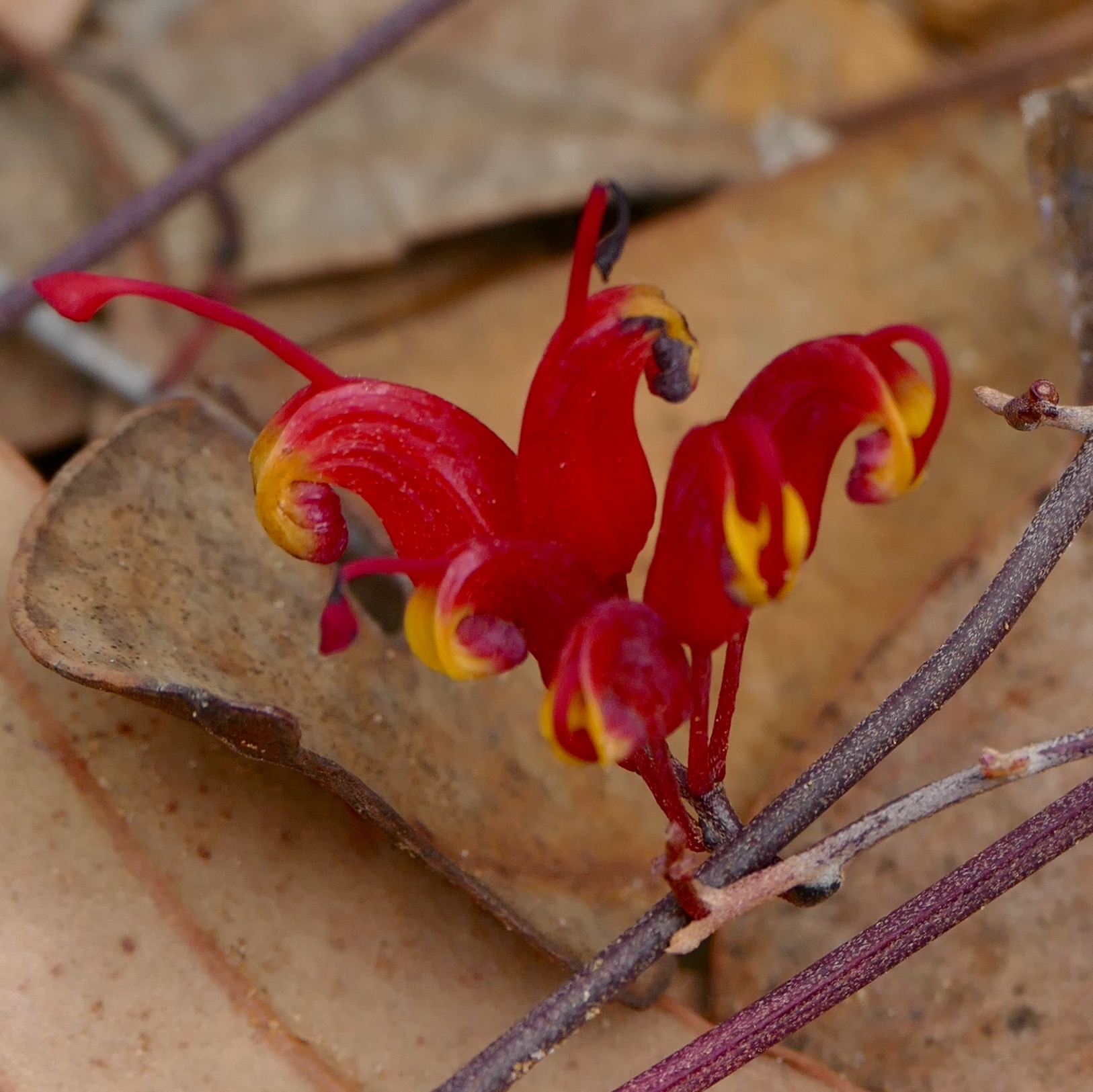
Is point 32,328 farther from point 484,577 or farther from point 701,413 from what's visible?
point 484,577

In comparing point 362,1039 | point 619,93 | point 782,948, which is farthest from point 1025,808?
point 619,93

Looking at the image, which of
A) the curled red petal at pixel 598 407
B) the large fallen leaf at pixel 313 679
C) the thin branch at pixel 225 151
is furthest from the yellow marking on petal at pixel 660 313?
the thin branch at pixel 225 151

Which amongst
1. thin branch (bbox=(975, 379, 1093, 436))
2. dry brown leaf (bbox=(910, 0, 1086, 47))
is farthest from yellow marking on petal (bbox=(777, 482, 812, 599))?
dry brown leaf (bbox=(910, 0, 1086, 47))

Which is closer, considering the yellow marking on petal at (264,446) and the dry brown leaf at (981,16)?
the yellow marking on petal at (264,446)

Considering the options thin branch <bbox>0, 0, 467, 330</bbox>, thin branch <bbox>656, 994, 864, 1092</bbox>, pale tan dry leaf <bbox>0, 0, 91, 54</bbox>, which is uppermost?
pale tan dry leaf <bbox>0, 0, 91, 54</bbox>

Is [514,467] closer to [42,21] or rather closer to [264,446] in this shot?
[264,446]

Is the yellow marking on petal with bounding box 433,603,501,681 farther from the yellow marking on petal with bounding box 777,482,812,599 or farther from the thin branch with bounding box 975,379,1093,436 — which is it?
the thin branch with bounding box 975,379,1093,436

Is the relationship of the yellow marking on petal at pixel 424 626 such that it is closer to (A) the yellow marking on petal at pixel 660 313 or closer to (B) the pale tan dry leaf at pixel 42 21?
(A) the yellow marking on petal at pixel 660 313
